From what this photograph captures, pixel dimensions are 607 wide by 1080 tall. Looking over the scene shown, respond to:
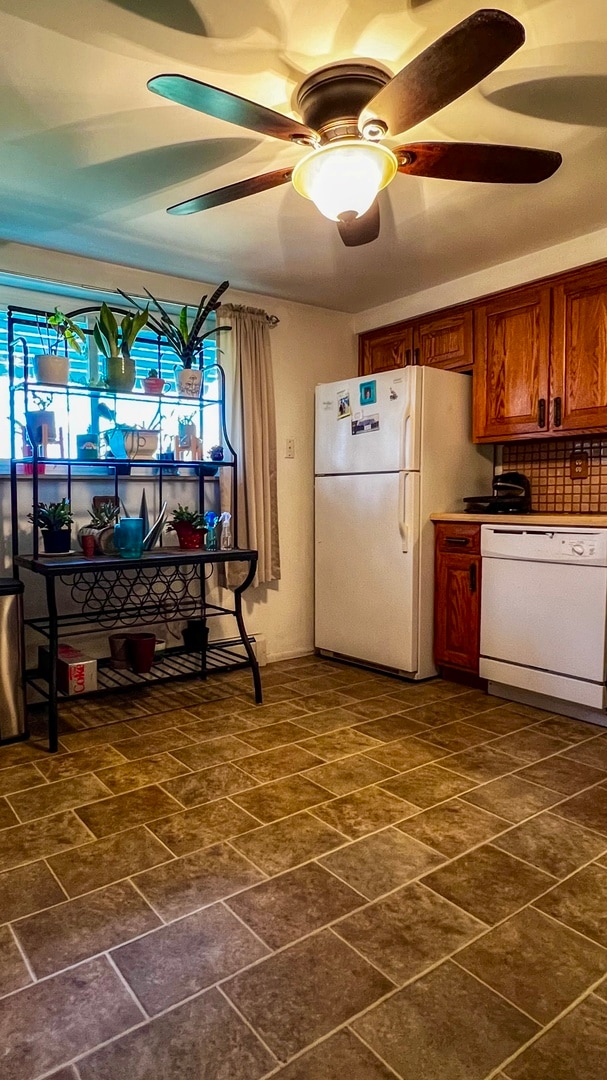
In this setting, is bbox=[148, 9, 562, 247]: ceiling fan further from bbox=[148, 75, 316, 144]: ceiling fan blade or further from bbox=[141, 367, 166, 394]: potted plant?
bbox=[141, 367, 166, 394]: potted plant

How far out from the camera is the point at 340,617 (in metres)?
3.86

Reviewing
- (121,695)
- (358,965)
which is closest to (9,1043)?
(358,965)

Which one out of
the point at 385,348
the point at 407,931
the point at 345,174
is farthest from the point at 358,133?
the point at 385,348

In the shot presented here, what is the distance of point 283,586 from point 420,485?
1.13 metres

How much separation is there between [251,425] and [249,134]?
172cm

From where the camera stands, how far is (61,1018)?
124cm

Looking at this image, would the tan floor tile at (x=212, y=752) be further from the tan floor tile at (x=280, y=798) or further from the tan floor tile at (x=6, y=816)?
the tan floor tile at (x=6, y=816)

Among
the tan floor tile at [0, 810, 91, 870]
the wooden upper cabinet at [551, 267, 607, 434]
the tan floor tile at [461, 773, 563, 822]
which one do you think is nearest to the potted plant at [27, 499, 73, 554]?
the tan floor tile at [0, 810, 91, 870]

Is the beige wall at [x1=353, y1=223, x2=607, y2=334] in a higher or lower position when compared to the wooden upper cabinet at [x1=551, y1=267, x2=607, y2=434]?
higher

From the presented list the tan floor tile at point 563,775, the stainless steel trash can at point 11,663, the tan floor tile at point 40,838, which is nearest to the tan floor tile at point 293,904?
the tan floor tile at point 40,838

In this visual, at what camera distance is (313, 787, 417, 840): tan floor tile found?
1.96 meters

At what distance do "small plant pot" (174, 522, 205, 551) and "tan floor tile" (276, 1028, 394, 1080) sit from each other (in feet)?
7.63

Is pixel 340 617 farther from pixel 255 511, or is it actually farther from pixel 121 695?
pixel 121 695

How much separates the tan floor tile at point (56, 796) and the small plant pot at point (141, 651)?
3.15 feet
